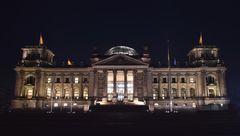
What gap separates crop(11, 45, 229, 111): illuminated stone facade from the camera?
8562 centimetres

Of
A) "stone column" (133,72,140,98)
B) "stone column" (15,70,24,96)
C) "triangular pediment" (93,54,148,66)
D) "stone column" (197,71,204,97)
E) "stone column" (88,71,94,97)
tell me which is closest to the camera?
"stone column" (133,72,140,98)

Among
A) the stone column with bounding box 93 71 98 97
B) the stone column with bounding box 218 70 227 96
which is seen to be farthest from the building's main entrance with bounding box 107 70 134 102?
the stone column with bounding box 218 70 227 96

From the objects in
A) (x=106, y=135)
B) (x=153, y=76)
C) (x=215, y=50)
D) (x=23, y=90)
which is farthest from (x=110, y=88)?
(x=106, y=135)

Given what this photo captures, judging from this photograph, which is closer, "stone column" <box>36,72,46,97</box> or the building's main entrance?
the building's main entrance

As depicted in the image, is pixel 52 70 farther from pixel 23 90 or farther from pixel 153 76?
pixel 153 76

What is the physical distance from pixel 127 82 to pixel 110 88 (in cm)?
545

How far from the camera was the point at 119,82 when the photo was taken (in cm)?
8712

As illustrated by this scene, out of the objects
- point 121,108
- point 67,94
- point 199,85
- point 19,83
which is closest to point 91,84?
point 67,94

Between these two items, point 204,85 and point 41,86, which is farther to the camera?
point 41,86

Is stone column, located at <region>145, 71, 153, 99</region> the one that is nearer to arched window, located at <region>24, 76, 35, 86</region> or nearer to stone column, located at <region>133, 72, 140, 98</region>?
stone column, located at <region>133, 72, 140, 98</region>

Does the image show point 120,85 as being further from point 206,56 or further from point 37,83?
point 206,56

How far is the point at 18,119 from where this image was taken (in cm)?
4881

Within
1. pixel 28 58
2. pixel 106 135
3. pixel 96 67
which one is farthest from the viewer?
pixel 28 58

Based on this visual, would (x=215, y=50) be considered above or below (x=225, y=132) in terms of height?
above
